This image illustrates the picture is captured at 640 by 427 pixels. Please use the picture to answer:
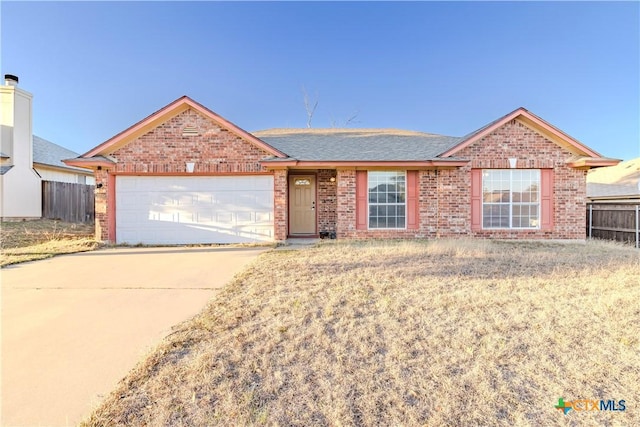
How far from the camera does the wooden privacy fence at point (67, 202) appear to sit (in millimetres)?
15539

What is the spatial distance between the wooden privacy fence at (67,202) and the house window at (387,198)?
15525 mm

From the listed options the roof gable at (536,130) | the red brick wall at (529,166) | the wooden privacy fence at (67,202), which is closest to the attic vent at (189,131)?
the roof gable at (536,130)

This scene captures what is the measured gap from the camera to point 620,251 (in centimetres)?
902

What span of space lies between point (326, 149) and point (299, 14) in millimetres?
8888

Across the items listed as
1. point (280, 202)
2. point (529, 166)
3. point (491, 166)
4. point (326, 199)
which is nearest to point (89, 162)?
point (280, 202)

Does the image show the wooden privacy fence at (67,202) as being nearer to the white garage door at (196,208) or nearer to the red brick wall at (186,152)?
the red brick wall at (186,152)

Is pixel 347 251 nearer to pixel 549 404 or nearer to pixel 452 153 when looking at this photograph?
pixel 452 153

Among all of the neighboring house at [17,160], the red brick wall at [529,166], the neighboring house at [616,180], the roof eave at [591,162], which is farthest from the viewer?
the neighboring house at [616,180]

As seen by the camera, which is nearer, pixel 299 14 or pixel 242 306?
pixel 242 306

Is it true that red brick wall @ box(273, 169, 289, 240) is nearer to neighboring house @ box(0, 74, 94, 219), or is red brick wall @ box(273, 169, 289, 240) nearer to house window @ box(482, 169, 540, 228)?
house window @ box(482, 169, 540, 228)

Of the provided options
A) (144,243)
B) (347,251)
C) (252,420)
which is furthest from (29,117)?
(252,420)

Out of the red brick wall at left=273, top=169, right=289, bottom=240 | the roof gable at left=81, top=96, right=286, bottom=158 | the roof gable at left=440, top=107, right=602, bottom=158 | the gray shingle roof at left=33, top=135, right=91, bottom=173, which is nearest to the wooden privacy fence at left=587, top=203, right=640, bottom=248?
the roof gable at left=440, top=107, right=602, bottom=158

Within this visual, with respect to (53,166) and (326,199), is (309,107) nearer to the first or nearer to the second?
(326,199)

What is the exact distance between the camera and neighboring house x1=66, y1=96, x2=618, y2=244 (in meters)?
10.6
